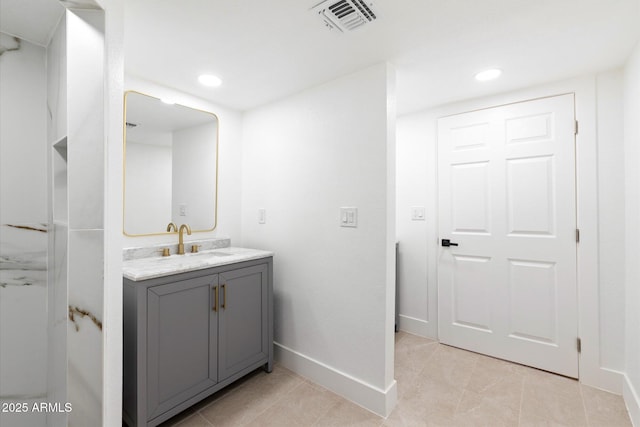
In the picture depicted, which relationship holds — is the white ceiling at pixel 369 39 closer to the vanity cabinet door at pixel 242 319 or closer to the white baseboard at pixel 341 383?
the vanity cabinet door at pixel 242 319

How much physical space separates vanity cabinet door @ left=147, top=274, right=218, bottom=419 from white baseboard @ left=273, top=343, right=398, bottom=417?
2.07 feet

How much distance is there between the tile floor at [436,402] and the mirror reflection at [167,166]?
131cm

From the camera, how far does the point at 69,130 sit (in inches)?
46.5

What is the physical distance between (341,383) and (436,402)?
0.61 meters

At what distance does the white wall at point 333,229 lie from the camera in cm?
177

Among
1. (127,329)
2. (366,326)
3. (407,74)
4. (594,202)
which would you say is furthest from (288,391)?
(594,202)

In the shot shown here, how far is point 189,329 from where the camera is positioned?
1.66m

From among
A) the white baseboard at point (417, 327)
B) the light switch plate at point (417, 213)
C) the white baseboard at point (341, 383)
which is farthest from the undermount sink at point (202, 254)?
the white baseboard at point (417, 327)

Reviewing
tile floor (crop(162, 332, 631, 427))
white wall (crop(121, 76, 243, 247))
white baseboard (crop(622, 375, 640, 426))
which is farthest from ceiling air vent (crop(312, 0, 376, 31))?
white baseboard (crop(622, 375, 640, 426))

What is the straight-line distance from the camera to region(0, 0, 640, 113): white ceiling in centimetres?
131

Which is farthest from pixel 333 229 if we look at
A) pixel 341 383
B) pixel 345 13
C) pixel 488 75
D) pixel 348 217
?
pixel 488 75

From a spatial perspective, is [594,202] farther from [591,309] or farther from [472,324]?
[472,324]

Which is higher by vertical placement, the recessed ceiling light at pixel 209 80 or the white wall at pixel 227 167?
the recessed ceiling light at pixel 209 80

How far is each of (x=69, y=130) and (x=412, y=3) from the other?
1586 millimetres
